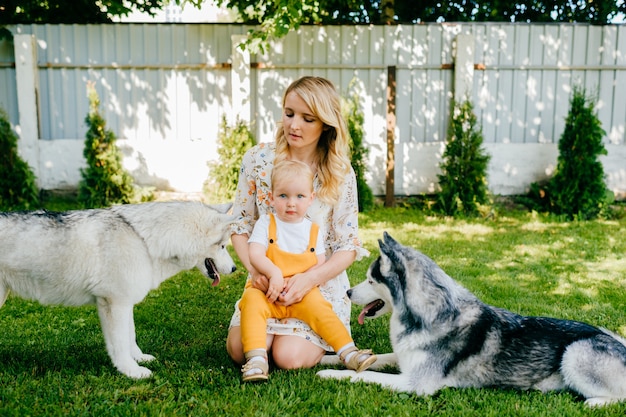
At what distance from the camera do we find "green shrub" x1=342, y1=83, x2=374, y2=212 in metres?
9.60

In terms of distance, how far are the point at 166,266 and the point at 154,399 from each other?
0.88 m

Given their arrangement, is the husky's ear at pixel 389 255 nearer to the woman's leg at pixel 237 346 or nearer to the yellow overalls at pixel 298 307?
the yellow overalls at pixel 298 307

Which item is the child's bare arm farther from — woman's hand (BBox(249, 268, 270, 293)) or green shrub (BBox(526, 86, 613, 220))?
green shrub (BBox(526, 86, 613, 220))

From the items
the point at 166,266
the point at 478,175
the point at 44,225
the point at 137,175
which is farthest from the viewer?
the point at 137,175

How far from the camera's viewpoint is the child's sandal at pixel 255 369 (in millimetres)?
3326

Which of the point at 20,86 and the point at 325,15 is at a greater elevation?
the point at 325,15

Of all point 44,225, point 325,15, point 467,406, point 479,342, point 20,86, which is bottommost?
point 467,406

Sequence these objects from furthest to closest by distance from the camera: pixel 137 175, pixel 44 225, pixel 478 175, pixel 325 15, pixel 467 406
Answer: pixel 325 15 < pixel 137 175 < pixel 478 175 < pixel 44 225 < pixel 467 406

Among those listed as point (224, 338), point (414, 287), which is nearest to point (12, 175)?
point (224, 338)

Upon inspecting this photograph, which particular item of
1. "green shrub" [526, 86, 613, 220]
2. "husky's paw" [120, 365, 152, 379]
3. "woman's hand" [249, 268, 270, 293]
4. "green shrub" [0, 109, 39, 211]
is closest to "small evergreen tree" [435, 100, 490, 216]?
"green shrub" [526, 86, 613, 220]

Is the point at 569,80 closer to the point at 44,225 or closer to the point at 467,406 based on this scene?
the point at 467,406

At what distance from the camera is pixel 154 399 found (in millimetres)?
3223

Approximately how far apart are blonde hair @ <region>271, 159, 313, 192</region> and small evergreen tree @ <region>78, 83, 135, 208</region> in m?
6.46

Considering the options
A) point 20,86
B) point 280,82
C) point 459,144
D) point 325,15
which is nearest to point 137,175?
point 20,86
